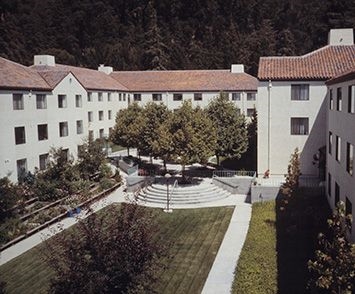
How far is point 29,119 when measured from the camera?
35.8m

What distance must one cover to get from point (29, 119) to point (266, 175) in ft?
67.4

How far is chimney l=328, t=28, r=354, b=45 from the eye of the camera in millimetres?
35812

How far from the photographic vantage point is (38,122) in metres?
37.2

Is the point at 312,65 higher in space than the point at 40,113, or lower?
higher

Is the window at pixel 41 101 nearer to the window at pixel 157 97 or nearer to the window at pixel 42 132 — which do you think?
the window at pixel 42 132

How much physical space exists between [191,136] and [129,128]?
35.8 ft

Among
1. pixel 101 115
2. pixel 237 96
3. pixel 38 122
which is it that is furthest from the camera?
pixel 237 96

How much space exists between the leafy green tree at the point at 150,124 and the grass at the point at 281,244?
41.0 feet

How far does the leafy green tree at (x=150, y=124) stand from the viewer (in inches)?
1479

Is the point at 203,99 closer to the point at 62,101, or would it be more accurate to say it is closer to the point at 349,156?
the point at 62,101

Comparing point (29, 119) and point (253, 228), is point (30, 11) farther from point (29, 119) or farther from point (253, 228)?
point (253, 228)

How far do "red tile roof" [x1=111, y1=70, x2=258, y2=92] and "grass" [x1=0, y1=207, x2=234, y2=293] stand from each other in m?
32.0

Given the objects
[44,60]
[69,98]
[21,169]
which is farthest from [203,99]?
[21,169]

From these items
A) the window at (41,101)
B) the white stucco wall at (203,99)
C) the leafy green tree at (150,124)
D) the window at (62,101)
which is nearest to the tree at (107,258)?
the leafy green tree at (150,124)
